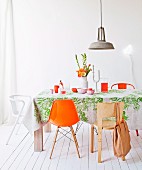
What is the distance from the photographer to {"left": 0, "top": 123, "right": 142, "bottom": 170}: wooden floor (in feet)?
11.0

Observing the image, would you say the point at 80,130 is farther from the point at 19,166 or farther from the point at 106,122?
the point at 19,166

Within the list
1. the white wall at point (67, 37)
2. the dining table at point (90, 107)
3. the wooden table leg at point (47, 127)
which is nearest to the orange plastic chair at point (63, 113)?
the dining table at point (90, 107)

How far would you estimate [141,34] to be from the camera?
5551 mm

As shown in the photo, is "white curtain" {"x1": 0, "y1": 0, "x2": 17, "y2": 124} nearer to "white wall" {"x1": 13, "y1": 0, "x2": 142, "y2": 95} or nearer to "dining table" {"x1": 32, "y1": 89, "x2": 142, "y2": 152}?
"white wall" {"x1": 13, "y1": 0, "x2": 142, "y2": 95}

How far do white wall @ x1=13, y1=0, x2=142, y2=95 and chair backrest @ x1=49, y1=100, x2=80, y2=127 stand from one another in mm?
2177

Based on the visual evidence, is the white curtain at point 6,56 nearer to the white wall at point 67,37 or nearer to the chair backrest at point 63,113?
the white wall at point 67,37

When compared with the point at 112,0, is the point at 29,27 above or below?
below

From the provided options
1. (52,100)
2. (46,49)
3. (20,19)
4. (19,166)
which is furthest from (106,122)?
(20,19)

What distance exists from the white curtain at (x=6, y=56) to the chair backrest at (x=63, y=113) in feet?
7.25

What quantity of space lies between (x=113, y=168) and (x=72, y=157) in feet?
1.92

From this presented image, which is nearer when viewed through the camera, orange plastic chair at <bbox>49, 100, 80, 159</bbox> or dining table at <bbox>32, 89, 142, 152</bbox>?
orange plastic chair at <bbox>49, 100, 80, 159</bbox>

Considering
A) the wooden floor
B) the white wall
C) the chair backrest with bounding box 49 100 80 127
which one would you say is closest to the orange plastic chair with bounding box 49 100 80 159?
the chair backrest with bounding box 49 100 80 127

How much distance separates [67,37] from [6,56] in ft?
3.99

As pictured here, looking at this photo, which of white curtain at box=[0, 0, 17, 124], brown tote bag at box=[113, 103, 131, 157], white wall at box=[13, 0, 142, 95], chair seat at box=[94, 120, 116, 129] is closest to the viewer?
brown tote bag at box=[113, 103, 131, 157]
